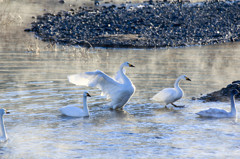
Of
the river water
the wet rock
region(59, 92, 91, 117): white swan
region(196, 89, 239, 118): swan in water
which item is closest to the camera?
the river water

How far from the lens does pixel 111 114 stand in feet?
43.7

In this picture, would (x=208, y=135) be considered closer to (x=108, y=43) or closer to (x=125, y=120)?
(x=125, y=120)

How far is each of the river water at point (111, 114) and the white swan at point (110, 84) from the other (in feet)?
1.18

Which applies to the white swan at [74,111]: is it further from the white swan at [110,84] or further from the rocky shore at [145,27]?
the rocky shore at [145,27]

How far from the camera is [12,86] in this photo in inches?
663

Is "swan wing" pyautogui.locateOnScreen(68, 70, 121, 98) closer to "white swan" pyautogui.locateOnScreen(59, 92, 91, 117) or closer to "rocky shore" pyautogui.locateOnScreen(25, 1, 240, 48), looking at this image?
"white swan" pyautogui.locateOnScreen(59, 92, 91, 117)

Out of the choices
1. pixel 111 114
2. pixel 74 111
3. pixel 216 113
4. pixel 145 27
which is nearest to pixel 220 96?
pixel 216 113

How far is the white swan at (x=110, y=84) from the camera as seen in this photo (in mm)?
13727

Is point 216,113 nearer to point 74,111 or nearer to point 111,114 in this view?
point 111,114

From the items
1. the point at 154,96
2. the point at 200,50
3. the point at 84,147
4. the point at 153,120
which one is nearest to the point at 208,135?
the point at 153,120

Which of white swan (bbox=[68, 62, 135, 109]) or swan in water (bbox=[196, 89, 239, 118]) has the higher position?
white swan (bbox=[68, 62, 135, 109])

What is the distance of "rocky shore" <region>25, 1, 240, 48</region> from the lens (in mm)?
32844

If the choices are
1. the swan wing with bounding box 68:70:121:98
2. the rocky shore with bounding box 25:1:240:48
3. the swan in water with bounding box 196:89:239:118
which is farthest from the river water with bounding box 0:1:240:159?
the rocky shore with bounding box 25:1:240:48

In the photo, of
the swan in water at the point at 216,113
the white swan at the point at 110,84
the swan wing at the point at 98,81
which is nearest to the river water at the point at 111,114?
the swan in water at the point at 216,113
